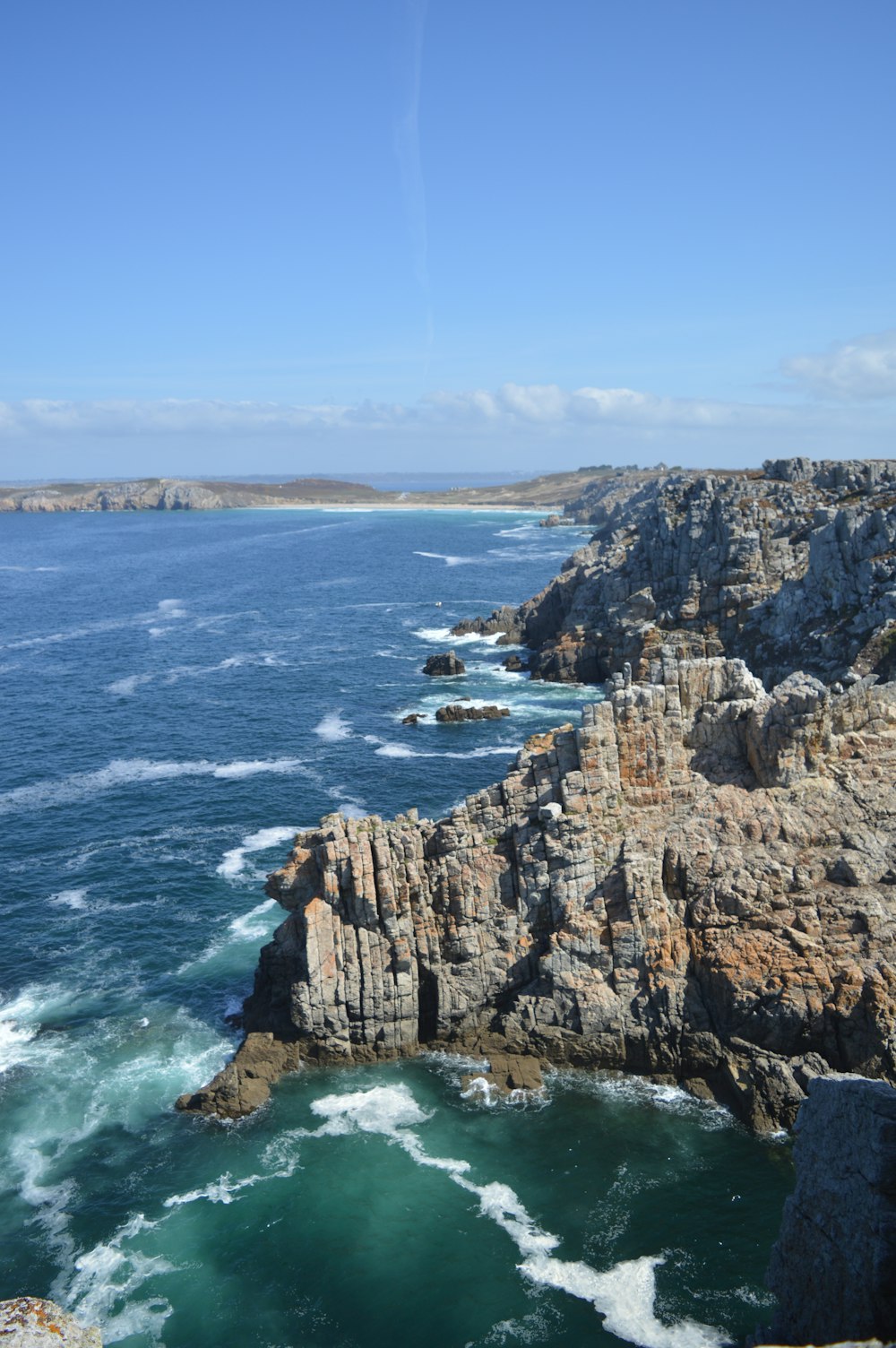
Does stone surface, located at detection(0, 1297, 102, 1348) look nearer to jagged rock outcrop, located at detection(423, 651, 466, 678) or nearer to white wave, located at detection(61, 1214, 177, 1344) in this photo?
white wave, located at detection(61, 1214, 177, 1344)

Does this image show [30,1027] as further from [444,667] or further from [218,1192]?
[444,667]

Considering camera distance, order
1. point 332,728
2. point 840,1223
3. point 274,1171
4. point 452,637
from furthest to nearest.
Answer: point 452,637 < point 332,728 < point 274,1171 < point 840,1223

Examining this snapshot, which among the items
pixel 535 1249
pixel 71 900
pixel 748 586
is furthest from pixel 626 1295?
pixel 748 586

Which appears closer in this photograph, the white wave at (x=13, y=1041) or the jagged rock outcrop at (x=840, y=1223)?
the jagged rock outcrop at (x=840, y=1223)

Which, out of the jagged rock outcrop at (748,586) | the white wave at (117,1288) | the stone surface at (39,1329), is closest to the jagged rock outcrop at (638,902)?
the white wave at (117,1288)

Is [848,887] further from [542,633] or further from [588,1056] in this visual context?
[542,633]

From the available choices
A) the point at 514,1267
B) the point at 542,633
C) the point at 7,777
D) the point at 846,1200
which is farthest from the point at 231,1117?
the point at 542,633

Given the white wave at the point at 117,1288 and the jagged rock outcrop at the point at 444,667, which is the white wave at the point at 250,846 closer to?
the white wave at the point at 117,1288
